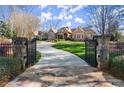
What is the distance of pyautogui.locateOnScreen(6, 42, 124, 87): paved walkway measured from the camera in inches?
245

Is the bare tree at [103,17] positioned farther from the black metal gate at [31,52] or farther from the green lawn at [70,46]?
the black metal gate at [31,52]

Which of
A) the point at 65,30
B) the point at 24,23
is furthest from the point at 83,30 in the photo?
the point at 24,23

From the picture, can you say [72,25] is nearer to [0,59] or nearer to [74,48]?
[74,48]

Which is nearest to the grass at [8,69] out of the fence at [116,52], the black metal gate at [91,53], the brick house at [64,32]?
the brick house at [64,32]

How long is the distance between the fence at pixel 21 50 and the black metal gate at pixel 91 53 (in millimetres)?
1024

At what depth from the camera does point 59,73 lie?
21.4ft

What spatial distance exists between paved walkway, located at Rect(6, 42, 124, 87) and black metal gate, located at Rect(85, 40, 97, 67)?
0.37ft

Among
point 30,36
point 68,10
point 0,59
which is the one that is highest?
point 68,10

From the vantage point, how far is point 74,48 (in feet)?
21.7

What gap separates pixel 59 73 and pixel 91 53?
2.83 ft

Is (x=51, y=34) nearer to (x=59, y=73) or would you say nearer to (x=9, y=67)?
(x=59, y=73)

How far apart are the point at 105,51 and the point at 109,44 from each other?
166 mm
